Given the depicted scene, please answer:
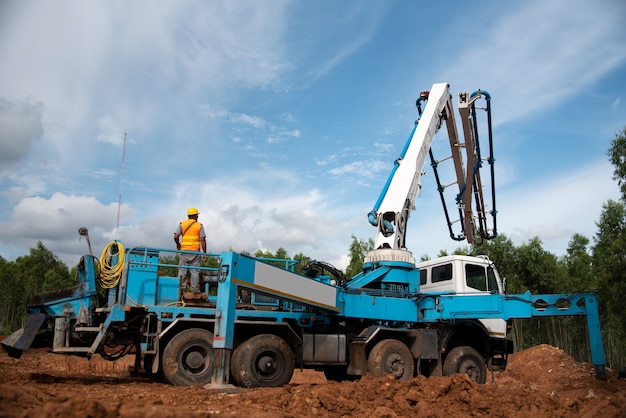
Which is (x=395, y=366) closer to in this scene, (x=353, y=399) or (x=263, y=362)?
(x=263, y=362)

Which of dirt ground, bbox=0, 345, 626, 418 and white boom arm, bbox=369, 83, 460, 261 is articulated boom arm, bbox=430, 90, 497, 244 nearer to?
white boom arm, bbox=369, 83, 460, 261

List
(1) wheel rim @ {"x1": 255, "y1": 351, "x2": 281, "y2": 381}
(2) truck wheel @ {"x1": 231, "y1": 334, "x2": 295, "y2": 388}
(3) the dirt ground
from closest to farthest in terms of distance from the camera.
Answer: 1. (3) the dirt ground
2. (2) truck wheel @ {"x1": 231, "y1": 334, "x2": 295, "y2": 388}
3. (1) wheel rim @ {"x1": 255, "y1": 351, "x2": 281, "y2": 381}

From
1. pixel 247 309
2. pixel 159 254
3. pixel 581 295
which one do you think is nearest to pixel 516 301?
pixel 581 295

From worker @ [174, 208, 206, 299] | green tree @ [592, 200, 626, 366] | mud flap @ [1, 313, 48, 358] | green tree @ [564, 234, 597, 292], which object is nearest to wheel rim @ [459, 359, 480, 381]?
worker @ [174, 208, 206, 299]

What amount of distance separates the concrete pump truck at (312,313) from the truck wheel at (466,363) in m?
0.03

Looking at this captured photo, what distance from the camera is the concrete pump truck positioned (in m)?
9.41

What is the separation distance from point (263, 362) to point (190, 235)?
2.94m

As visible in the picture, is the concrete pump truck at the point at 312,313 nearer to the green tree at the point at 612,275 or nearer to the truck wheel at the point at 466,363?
the truck wheel at the point at 466,363

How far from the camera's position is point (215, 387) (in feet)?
26.7

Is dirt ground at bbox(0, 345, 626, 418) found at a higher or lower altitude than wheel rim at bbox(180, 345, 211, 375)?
lower

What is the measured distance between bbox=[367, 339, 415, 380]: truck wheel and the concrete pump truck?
0.9 inches

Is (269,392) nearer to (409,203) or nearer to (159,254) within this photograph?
(159,254)

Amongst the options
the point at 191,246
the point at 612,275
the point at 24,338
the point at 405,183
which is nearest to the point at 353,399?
the point at 191,246

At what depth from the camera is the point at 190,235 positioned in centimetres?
1066
